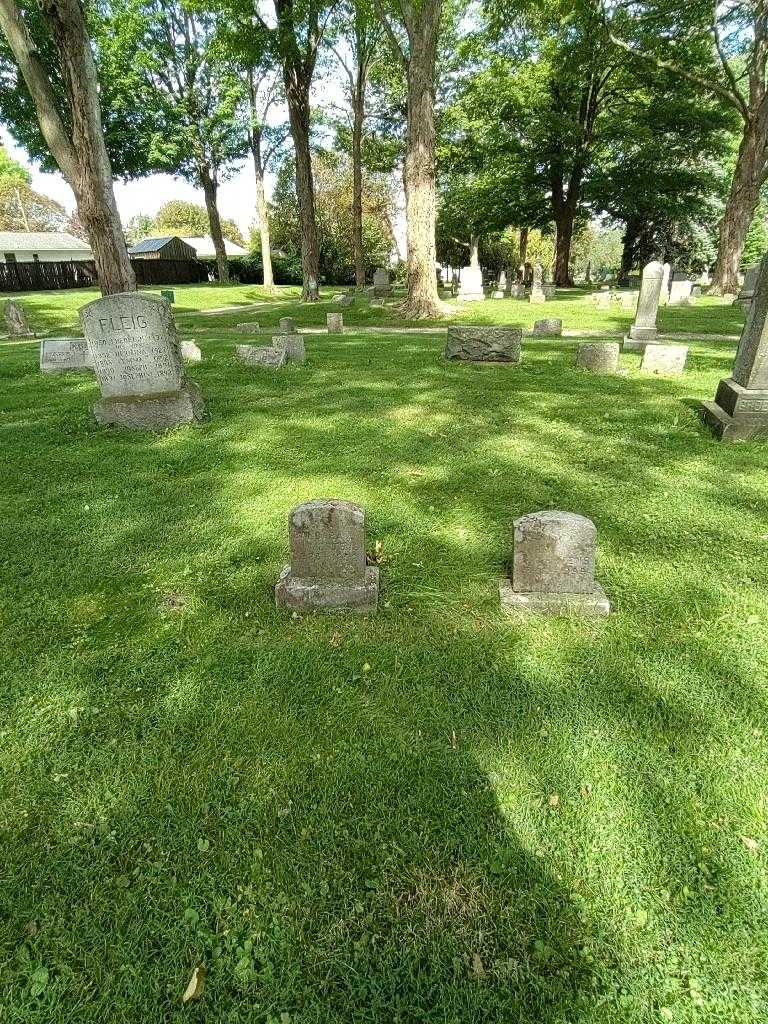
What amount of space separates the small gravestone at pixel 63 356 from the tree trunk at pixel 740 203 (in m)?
22.9

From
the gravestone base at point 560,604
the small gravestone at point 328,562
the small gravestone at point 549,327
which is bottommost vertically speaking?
the gravestone base at point 560,604

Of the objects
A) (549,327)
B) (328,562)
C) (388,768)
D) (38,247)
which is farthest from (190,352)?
(38,247)

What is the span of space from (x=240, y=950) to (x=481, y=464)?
4.43m

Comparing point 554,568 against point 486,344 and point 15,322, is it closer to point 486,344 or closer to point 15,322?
point 486,344

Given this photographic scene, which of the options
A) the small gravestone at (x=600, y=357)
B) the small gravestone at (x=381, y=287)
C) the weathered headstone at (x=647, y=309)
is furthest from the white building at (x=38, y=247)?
the small gravestone at (x=600, y=357)

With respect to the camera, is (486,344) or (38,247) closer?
(486,344)

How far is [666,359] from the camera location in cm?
881

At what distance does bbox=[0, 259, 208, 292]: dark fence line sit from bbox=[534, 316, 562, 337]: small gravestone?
66.7 feet

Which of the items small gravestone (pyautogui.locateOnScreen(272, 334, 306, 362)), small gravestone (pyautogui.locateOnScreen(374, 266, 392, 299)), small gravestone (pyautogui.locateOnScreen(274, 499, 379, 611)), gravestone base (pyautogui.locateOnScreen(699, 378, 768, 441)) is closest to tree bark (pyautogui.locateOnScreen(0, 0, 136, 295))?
small gravestone (pyautogui.locateOnScreen(272, 334, 306, 362))

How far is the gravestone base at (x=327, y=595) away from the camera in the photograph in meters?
3.28

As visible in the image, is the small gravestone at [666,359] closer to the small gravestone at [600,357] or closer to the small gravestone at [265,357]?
the small gravestone at [600,357]

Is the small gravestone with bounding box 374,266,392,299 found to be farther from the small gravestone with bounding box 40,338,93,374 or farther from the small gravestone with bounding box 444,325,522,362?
the small gravestone with bounding box 40,338,93,374

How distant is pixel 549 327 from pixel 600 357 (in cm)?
455

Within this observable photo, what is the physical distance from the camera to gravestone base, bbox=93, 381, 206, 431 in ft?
21.8
